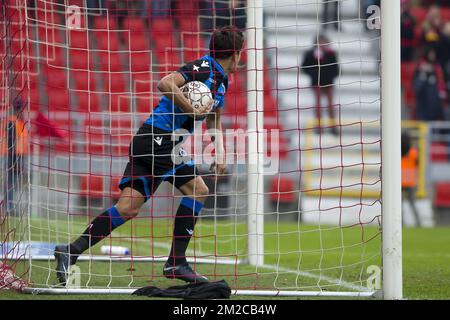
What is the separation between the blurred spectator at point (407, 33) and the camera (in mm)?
18547

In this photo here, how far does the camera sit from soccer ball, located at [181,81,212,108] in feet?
21.7

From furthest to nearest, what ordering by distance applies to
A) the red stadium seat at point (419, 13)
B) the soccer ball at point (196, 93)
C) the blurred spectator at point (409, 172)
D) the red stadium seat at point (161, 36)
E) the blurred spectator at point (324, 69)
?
the red stadium seat at point (419, 13)
the blurred spectator at point (409, 172)
the blurred spectator at point (324, 69)
the red stadium seat at point (161, 36)
the soccer ball at point (196, 93)

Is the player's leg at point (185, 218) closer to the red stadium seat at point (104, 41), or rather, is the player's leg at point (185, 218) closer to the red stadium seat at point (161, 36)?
the red stadium seat at point (104, 41)

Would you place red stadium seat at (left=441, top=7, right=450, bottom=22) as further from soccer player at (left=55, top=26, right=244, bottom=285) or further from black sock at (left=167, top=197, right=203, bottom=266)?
black sock at (left=167, top=197, right=203, bottom=266)

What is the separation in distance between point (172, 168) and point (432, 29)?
13578 mm

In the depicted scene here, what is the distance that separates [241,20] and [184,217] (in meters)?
3.29

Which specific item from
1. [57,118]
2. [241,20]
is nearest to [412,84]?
[57,118]

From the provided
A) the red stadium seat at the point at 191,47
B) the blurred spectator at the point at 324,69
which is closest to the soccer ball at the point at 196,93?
the red stadium seat at the point at 191,47

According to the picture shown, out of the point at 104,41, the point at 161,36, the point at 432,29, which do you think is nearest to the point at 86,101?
the point at 104,41

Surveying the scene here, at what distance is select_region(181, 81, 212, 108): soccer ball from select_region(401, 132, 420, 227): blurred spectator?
10273mm

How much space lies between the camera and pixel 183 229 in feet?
22.5

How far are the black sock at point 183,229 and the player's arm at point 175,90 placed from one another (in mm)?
790

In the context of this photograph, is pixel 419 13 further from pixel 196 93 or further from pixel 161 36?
pixel 196 93
